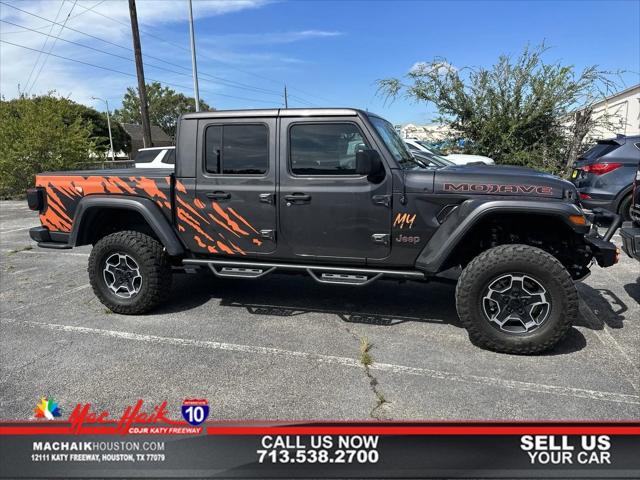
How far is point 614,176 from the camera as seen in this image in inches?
318

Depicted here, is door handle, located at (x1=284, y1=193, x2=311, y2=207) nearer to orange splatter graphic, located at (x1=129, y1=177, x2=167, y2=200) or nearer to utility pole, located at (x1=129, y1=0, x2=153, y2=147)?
orange splatter graphic, located at (x1=129, y1=177, x2=167, y2=200)

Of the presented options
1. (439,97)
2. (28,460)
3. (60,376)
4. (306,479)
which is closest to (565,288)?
(306,479)

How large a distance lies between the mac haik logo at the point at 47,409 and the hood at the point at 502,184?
317cm

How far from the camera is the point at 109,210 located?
15.3ft

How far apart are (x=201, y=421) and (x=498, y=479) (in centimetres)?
160

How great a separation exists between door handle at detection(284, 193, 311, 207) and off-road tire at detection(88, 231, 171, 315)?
146 centimetres

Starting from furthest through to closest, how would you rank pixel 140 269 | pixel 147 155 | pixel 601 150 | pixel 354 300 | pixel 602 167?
pixel 147 155 < pixel 601 150 < pixel 602 167 < pixel 354 300 < pixel 140 269

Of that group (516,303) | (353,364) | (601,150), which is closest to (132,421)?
(353,364)

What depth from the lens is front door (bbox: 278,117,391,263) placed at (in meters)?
3.92

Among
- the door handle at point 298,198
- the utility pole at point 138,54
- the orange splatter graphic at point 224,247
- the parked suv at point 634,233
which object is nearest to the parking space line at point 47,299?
the orange splatter graphic at point 224,247

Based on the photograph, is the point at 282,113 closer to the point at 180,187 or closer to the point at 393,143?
the point at 393,143

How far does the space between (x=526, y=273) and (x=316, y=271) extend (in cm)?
175

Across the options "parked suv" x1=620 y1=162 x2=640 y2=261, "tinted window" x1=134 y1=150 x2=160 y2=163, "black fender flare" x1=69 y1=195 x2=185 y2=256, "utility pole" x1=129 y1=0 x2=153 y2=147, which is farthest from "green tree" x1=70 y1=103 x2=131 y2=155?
"parked suv" x1=620 y1=162 x2=640 y2=261

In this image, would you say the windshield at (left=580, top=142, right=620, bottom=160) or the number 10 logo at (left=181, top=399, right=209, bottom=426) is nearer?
the number 10 logo at (left=181, top=399, right=209, bottom=426)
